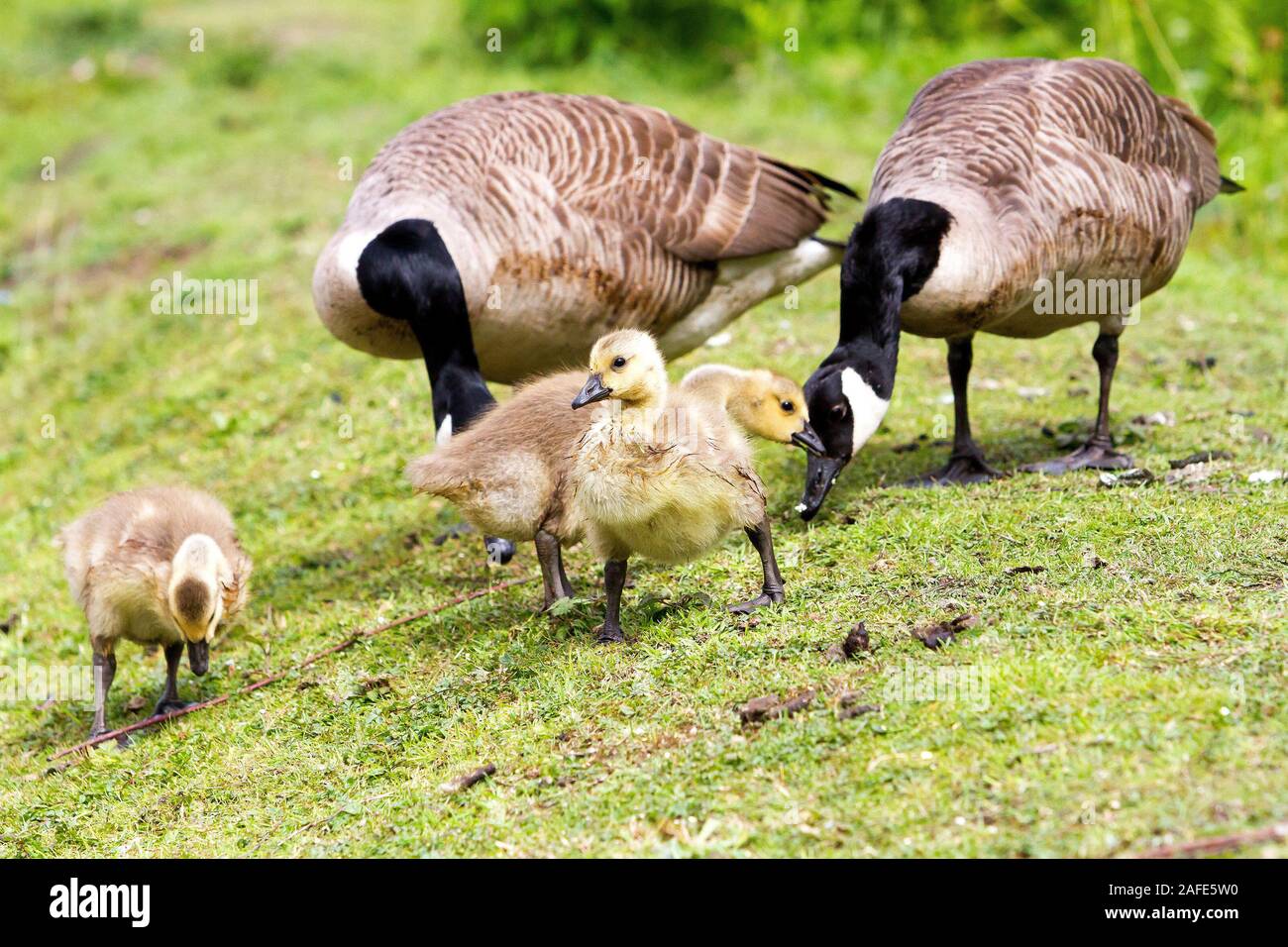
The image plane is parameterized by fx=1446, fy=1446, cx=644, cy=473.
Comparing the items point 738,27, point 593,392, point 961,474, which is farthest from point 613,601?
point 738,27

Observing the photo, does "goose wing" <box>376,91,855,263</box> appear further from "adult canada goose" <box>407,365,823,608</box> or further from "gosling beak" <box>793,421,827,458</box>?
"gosling beak" <box>793,421,827,458</box>

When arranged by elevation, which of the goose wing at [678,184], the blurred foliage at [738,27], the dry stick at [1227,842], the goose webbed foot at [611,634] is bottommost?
the goose webbed foot at [611,634]

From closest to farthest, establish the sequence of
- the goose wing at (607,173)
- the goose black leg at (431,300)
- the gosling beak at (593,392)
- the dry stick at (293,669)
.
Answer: the gosling beak at (593,392) → the dry stick at (293,669) → the goose black leg at (431,300) → the goose wing at (607,173)

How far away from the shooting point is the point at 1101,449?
25.4ft

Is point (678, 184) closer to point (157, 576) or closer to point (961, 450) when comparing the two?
point (961, 450)

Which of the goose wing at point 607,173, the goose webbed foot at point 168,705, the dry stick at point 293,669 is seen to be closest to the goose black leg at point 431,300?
the dry stick at point 293,669

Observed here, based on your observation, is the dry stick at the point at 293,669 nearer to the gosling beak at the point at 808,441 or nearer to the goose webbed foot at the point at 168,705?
the goose webbed foot at the point at 168,705

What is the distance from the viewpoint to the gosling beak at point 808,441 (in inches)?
256

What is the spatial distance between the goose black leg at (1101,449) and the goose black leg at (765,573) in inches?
90.8

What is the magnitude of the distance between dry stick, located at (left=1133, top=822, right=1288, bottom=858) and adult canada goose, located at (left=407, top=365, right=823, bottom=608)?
2.82 metres

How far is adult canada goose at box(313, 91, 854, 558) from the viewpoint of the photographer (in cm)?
705

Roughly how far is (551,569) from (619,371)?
1237 millimetres

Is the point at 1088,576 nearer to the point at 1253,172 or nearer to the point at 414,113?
the point at 1253,172

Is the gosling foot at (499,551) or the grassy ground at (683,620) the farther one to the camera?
the gosling foot at (499,551)
